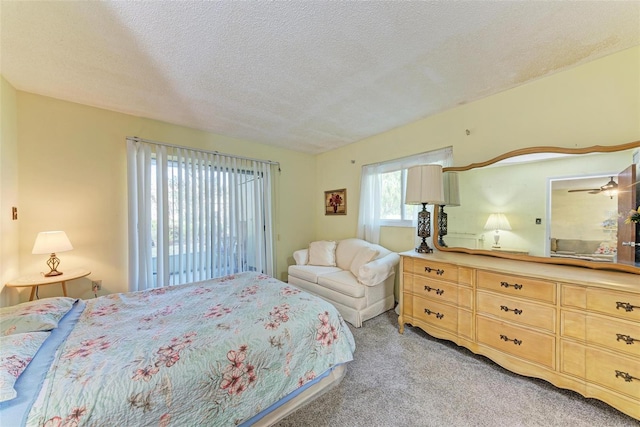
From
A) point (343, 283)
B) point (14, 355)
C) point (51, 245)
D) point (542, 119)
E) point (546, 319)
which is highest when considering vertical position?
point (542, 119)

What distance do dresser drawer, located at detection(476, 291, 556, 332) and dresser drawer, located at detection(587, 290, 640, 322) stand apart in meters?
0.20

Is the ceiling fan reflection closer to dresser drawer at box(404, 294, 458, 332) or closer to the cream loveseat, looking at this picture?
dresser drawer at box(404, 294, 458, 332)

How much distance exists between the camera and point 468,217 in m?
2.40

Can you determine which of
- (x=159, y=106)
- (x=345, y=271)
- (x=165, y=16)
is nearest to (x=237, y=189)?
(x=159, y=106)

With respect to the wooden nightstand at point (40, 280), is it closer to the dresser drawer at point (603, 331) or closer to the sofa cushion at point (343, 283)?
the sofa cushion at point (343, 283)

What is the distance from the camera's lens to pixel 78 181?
8.02ft

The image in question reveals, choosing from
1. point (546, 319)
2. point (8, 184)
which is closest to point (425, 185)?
point (546, 319)

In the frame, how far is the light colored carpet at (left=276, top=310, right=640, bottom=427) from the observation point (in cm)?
139

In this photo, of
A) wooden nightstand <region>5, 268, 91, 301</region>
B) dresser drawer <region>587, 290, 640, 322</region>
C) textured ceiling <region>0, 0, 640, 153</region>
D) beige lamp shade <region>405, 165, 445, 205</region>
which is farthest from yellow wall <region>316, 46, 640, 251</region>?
wooden nightstand <region>5, 268, 91, 301</region>

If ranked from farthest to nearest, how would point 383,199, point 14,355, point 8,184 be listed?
point 383,199 < point 8,184 < point 14,355

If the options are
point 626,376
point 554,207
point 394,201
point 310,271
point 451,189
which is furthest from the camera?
point 394,201

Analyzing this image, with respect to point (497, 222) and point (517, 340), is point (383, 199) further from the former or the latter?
point (517, 340)

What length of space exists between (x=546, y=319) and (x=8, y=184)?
448cm

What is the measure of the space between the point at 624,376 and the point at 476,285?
2.67 ft
